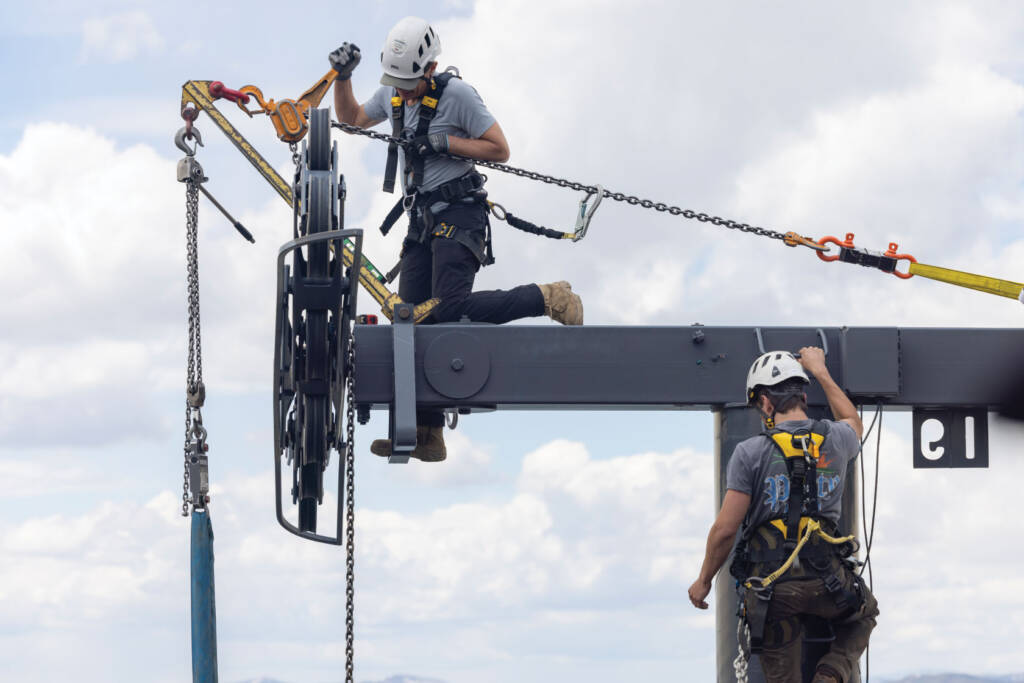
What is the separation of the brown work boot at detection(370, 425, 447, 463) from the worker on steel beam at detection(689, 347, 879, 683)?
2.65 meters

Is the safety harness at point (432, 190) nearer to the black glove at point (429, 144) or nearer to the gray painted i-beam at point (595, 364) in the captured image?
the black glove at point (429, 144)

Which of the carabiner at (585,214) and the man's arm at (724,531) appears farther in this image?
the carabiner at (585,214)

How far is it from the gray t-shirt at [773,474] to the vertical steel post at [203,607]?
3231 millimetres

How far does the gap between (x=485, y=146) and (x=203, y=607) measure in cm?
370

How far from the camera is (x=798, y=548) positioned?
750 cm

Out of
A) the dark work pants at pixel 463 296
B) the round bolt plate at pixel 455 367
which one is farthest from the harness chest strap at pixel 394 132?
the round bolt plate at pixel 455 367

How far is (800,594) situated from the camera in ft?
25.0

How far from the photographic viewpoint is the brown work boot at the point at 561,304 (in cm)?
979

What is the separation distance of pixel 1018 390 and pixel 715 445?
7.09 ft

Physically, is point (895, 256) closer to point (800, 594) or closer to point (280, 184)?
point (800, 594)

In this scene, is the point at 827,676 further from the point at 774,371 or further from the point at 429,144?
the point at 429,144

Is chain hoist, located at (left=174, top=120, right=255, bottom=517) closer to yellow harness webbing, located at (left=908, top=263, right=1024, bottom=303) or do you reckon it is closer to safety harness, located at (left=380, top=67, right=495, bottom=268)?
safety harness, located at (left=380, top=67, right=495, bottom=268)

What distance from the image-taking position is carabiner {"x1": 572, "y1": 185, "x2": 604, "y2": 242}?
33.7ft

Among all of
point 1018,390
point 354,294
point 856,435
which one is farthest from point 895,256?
point 354,294
